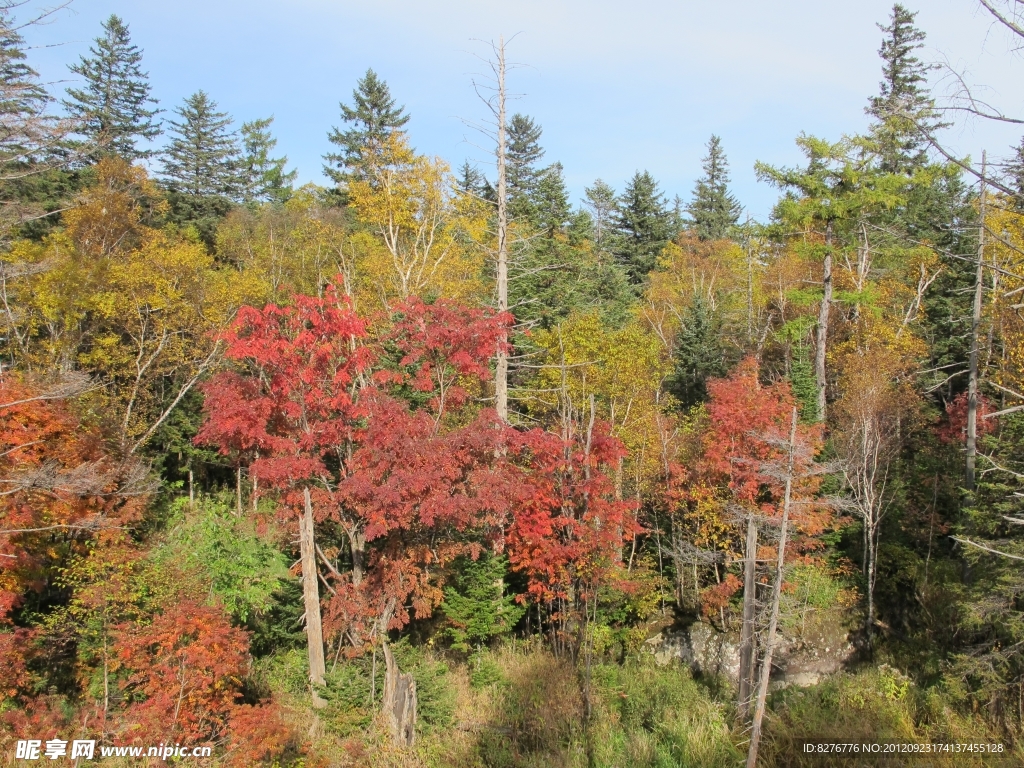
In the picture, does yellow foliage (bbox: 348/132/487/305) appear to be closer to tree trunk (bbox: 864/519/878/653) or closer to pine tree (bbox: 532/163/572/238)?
pine tree (bbox: 532/163/572/238)

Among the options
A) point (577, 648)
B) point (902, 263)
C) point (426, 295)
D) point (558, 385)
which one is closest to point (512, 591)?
point (577, 648)

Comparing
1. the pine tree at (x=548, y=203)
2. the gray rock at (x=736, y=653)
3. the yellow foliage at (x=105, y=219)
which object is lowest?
the gray rock at (x=736, y=653)

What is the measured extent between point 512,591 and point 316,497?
234 inches

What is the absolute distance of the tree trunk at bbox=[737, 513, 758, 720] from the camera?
32.8ft

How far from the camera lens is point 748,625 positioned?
10375 millimetres

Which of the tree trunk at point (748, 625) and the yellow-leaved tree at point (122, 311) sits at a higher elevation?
the yellow-leaved tree at point (122, 311)

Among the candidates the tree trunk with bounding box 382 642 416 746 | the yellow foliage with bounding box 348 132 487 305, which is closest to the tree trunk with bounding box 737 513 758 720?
the tree trunk with bounding box 382 642 416 746

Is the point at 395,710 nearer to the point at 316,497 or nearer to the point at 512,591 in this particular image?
the point at 316,497

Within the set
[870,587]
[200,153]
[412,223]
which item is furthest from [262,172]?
[870,587]

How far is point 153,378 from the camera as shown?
2136 cm

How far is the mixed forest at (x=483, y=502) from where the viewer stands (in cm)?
1027

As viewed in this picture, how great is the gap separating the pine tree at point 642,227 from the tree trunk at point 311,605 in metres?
34.2

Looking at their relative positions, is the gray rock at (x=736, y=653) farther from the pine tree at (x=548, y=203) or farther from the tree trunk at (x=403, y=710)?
the pine tree at (x=548, y=203)

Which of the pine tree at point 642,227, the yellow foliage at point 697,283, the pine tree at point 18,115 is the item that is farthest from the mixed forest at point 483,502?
the pine tree at point 642,227
